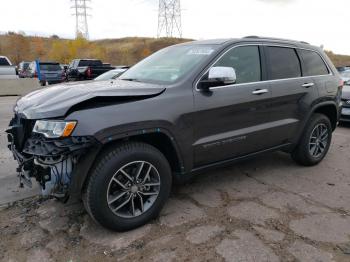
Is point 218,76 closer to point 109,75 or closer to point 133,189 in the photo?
point 133,189

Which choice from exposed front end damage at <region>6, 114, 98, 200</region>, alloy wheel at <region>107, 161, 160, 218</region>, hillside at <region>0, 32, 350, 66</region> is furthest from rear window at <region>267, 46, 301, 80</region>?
hillside at <region>0, 32, 350, 66</region>

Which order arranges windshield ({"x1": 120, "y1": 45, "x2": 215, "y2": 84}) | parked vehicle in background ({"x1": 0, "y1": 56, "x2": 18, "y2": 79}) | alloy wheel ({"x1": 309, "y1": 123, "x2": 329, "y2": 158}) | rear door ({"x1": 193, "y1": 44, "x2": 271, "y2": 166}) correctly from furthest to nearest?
parked vehicle in background ({"x1": 0, "y1": 56, "x2": 18, "y2": 79}) < alloy wheel ({"x1": 309, "y1": 123, "x2": 329, "y2": 158}) < windshield ({"x1": 120, "y1": 45, "x2": 215, "y2": 84}) < rear door ({"x1": 193, "y1": 44, "x2": 271, "y2": 166})

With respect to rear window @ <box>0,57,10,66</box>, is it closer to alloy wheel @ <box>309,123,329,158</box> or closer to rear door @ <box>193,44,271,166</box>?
rear door @ <box>193,44,271,166</box>

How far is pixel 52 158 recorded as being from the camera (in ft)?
8.77

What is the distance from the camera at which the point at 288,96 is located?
4.23 m

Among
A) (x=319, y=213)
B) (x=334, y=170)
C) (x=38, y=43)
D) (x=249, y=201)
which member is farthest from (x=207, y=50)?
(x=38, y=43)

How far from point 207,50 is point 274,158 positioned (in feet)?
8.10

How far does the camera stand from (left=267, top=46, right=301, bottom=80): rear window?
4.14m

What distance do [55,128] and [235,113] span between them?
191 centimetres

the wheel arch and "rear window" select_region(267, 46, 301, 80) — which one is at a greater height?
"rear window" select_region(267, 46, 301, 80)

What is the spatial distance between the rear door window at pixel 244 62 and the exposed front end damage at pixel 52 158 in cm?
182

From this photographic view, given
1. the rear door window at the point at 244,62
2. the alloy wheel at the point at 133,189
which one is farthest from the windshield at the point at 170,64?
the alloy wheel at the point at 133,189

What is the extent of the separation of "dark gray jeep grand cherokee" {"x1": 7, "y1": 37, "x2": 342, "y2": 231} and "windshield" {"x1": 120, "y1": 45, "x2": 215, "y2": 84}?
17 mm

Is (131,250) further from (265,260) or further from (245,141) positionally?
(245,141)
